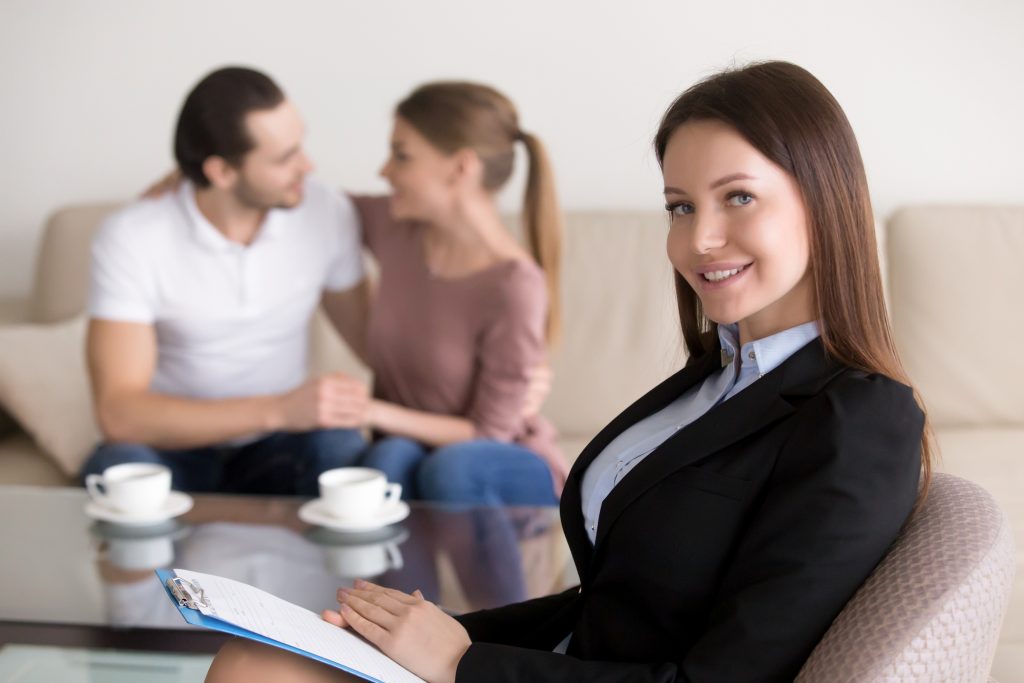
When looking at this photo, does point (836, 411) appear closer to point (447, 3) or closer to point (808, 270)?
point (808, 270)

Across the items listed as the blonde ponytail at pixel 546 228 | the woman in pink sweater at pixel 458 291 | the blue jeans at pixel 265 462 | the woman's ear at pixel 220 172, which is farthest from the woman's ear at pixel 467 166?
the blue jeans at pixel 265 462

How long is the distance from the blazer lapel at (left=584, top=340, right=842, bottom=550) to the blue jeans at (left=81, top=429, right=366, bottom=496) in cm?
122

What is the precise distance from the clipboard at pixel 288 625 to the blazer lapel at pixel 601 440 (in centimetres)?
23

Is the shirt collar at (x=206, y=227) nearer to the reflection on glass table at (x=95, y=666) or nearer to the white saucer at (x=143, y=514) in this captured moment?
the white saucer at (x=143, y=514)

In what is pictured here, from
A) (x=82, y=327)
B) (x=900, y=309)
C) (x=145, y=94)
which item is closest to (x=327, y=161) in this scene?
(x=145, y=94)

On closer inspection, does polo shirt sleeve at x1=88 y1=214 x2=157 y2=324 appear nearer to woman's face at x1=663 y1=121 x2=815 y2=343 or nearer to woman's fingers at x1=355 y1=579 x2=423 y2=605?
woman's fingers at x1=355 y1=579 x2=423 y2=605

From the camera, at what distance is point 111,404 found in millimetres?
2152

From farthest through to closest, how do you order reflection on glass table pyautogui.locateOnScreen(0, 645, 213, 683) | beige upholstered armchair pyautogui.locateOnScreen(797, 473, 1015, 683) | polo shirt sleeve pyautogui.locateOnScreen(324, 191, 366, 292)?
1. polo shirt sleeve pyautogui.locateOnScreen(324, 191, 366, 292)
2. reflection on glass table pyautogui.locateOnScreen(0, 645, 213, 683)
3. beige upholstered armchair pyautogui.locateOnScreen(797, 473, 1015, 683)

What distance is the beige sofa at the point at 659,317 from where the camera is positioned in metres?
2.70

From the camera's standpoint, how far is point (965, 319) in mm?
2709

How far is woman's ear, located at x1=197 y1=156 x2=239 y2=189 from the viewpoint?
222 centimetres

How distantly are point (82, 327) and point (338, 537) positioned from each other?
1197 mm

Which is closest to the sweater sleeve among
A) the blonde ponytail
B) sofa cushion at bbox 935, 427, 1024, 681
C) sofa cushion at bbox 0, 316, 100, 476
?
the blonde ponytail

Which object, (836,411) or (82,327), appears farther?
(82,327)
